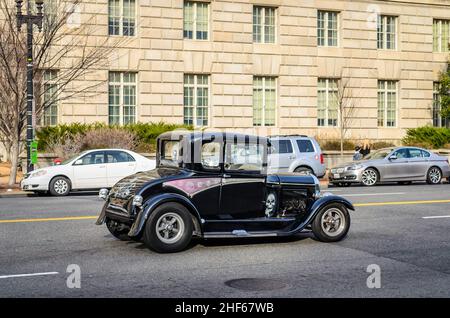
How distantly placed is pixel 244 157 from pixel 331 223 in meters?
1.79

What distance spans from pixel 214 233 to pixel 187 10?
27.0m

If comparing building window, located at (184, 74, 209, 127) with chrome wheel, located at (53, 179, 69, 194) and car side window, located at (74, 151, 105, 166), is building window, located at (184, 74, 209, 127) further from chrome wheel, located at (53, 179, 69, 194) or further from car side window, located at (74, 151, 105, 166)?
chrome wheel, located at (53, 179, 69, 194)

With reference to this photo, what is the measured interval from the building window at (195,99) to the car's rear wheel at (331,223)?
24961mm

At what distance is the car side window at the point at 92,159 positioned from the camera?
22.0m

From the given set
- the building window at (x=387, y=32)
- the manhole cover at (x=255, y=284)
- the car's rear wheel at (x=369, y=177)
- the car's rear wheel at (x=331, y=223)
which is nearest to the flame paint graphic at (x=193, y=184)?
the car's rear wheel at (x=331, y=223)

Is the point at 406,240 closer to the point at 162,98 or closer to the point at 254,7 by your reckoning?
the point at 162,98

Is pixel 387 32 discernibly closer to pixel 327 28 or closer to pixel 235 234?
pixel 327 28

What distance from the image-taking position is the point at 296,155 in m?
24.3

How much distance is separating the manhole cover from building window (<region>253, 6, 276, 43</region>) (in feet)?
98.4

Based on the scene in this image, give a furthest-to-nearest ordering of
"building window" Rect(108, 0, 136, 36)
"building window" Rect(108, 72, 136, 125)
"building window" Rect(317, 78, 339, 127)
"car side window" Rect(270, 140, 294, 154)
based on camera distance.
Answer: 1. "building window" Rect(317, 78, 339, 127)
2. "building window" Rect(108, 72, 136, 125)
3. "building window" Rect(108, 0, 136, 36)
4. "car side window" Rect(270, 140, 294, 154)

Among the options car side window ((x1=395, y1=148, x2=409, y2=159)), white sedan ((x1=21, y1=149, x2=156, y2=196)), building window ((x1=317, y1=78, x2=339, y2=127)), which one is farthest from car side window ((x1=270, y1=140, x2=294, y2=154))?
building window ((x1=317, y1=78, x2=339, y2=127))

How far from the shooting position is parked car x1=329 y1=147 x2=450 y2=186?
25.6 meters

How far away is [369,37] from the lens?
40.0 meters

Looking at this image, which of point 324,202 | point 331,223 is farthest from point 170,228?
point 331,223
